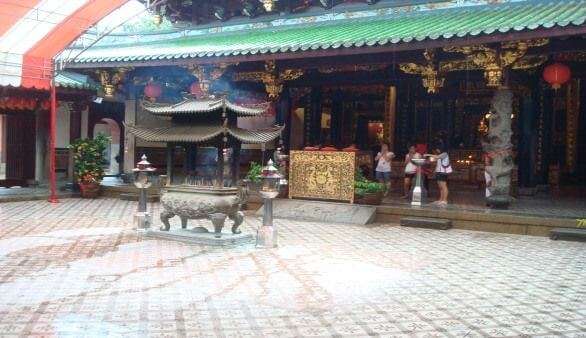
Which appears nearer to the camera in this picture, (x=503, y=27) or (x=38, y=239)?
(x=38, y=239)

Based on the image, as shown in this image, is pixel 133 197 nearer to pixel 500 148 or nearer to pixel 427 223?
pixel 427 223

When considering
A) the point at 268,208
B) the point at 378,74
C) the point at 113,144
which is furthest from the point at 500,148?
the point at 113,144

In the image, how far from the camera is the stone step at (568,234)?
987cm

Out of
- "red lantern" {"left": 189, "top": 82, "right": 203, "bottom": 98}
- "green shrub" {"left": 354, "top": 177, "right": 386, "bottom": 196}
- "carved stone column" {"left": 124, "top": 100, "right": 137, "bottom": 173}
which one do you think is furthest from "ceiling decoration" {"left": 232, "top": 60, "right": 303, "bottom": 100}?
"carved stone column" {"left": 124, "top": 100, "right": 137, "bottom": 173}

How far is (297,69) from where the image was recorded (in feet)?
45.4

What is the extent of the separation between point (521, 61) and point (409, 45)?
83.9 inches

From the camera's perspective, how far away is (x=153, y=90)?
15844 millimetres

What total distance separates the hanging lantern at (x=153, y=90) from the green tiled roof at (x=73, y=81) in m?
1.54

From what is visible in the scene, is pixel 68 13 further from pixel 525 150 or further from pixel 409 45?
pixel 525 150

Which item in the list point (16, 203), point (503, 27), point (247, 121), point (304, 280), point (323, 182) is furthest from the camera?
point (247, 121)

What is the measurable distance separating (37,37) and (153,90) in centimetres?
306

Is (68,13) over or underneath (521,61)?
over

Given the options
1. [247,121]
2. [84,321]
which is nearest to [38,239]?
[84,321]

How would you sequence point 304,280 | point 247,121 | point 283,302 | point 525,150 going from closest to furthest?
point 283,302
point 304,280
point 525,150
point 247,121
